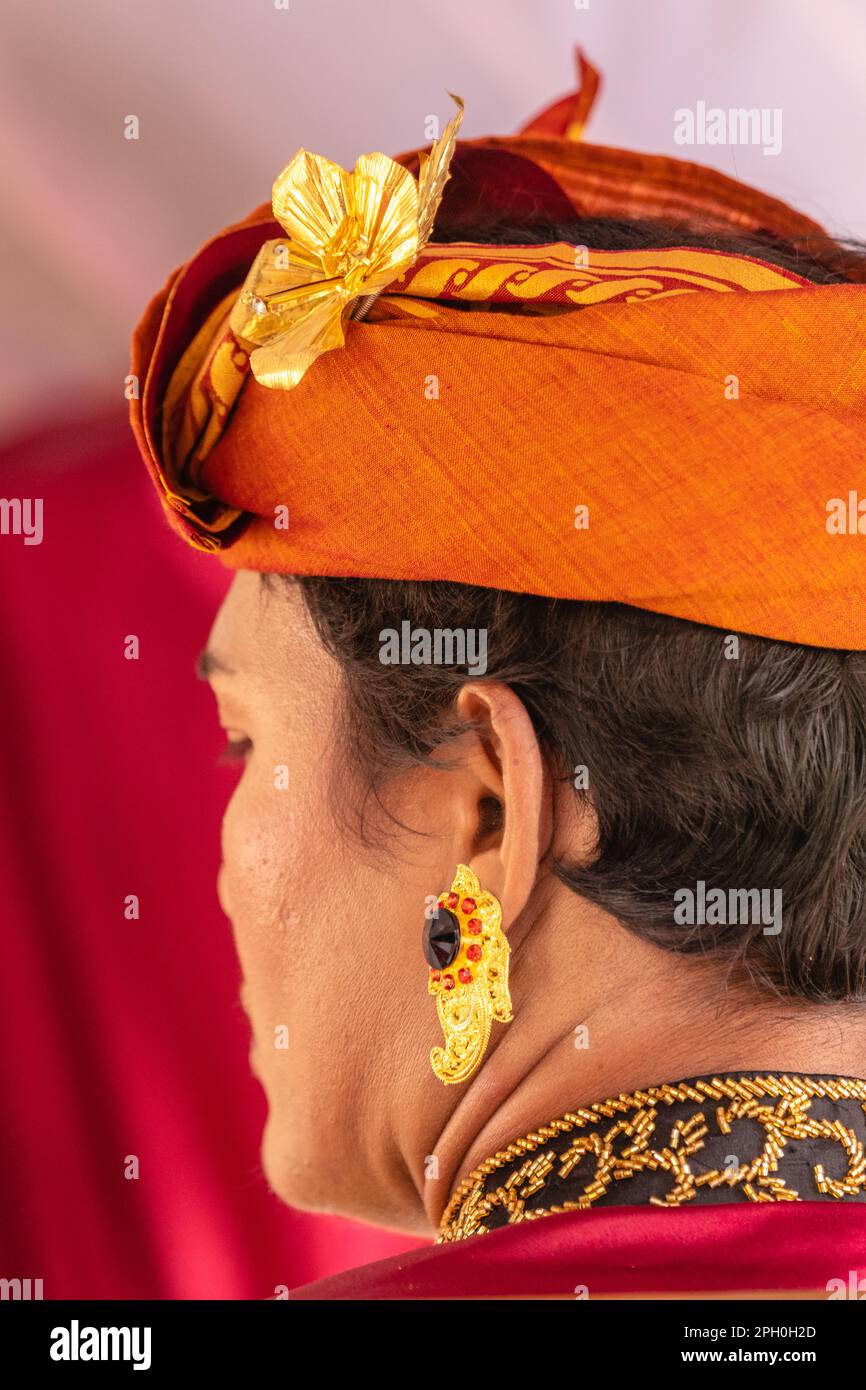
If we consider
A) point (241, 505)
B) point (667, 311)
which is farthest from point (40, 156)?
point (667, 311)

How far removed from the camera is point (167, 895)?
1.86 m

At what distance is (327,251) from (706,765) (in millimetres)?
432

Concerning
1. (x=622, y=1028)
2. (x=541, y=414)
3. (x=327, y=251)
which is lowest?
(x=622, y=1028)

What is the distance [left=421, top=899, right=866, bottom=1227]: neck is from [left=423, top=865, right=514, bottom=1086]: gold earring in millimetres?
30

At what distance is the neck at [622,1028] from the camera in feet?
2.89

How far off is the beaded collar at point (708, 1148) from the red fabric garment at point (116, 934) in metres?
1.03

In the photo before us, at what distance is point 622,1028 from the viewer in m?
0.89

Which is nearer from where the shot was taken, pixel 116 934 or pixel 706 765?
pixel 706 765
